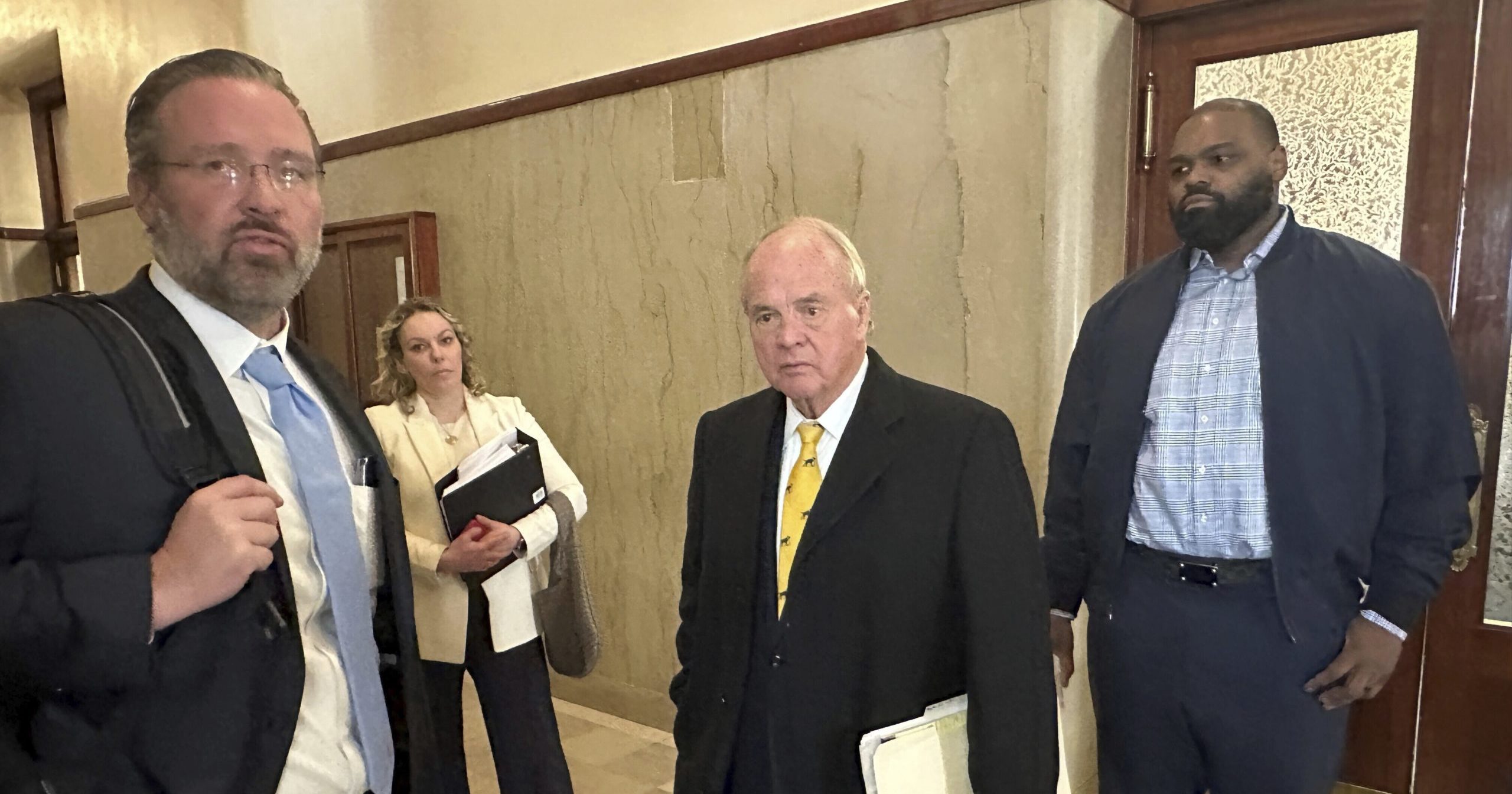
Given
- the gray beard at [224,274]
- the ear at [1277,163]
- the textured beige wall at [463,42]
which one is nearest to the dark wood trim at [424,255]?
the textured beige wall at [463,42]

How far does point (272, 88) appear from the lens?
1122mm

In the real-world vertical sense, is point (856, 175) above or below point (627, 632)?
above

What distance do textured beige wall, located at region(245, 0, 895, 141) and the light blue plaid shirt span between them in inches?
56.7

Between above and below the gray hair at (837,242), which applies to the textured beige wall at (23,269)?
above

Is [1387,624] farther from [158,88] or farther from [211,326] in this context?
[158,88]

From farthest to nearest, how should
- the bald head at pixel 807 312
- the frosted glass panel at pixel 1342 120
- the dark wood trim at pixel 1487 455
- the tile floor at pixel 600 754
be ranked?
the tile floor at pixel 600 754 < the frosted glass panel at pixel 1342 120 < the dark wood trim at pixel 1487 455 < the bald head at pixel 807 312

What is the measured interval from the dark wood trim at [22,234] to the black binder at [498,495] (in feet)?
25.1

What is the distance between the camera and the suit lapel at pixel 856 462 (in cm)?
137

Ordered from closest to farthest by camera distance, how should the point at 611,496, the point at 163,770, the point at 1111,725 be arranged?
the point at 163,770 < the point at 1111,725 < the point at 611,496

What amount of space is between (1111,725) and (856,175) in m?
1.76

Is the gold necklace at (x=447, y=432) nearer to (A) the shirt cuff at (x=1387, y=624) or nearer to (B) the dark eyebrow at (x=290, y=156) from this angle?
(B) the dark eyebrow at (x=290, y=156)

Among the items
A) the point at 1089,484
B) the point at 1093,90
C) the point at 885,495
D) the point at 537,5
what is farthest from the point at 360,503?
the point at 537,5

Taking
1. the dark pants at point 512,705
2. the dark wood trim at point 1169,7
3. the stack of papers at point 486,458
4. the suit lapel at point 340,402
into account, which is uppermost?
the dark wood trim at point 1169,7

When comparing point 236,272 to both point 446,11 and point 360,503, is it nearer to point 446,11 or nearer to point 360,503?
point 360,503
